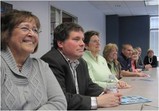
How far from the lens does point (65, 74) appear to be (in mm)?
1668

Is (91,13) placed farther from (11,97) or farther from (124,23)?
(11,97)

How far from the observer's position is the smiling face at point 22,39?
131 cm

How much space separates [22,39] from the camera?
1.32m

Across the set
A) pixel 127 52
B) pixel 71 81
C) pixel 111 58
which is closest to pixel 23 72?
pixel 71 81

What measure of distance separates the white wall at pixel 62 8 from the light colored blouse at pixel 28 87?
2.47m

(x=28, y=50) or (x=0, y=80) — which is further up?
(x=28, y=50)

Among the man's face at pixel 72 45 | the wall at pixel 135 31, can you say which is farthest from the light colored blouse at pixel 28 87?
the wall at pixel 135 31

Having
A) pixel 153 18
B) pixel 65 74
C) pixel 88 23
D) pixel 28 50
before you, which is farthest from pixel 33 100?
pixel 153 18

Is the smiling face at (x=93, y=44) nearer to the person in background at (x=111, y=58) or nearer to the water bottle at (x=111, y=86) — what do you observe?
the water bottle at (x=111, y=86)

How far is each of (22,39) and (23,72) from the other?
186mm

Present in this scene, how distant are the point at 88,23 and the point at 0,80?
635 centimetres

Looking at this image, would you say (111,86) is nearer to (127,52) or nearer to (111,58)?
(111,58)

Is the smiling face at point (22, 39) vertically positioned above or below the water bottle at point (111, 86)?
above

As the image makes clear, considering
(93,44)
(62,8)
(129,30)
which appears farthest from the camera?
(129,30)
